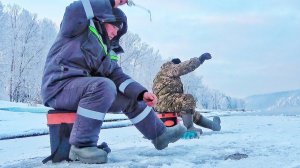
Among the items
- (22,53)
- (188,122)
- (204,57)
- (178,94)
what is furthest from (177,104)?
(22,53)

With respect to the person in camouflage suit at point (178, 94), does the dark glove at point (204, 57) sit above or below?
above

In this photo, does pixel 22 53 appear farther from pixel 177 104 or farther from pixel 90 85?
pixel 90 85

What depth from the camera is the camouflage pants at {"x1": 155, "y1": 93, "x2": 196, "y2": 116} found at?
15.2 ft

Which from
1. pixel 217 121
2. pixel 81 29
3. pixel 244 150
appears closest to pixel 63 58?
pixel 81 29

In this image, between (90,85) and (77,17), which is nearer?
(90,85)

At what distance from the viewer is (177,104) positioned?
15.4 feet

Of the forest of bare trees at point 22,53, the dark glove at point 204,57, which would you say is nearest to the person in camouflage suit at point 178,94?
the dark glove at point 204,57

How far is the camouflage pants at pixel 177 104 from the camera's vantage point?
464 cm

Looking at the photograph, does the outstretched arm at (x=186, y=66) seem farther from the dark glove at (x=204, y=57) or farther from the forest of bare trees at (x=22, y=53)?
the forest of bare trees at (x=22, y=53)

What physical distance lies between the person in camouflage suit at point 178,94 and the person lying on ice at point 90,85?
1.82 m

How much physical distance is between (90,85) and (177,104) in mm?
2483

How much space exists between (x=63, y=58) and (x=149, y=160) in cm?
85

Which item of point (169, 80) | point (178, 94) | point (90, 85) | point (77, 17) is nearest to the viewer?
point (90, 85)

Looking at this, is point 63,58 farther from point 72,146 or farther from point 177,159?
point 177,159
